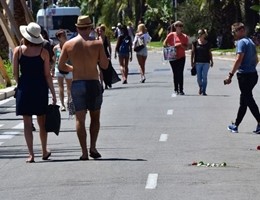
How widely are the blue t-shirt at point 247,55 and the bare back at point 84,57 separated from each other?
14.5ft

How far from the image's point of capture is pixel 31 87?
14.9 m

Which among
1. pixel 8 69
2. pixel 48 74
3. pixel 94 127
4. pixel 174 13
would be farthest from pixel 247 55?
pixel 174 13

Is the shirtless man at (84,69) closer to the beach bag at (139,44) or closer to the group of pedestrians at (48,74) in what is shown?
the group of pedestrians at (48,74)

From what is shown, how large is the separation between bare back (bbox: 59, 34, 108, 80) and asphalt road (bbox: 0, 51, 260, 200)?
47.0 inches

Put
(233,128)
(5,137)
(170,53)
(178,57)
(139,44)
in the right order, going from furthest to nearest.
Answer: (139,44)
(178,57)
(170,53)
(233,128)
(5,137)

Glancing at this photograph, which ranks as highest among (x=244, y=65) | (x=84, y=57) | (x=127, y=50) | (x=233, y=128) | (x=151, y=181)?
(x=84, y=57)

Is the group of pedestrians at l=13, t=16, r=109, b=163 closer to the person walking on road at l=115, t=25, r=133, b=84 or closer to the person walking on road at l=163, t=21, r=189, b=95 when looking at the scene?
the person walking on road at l=163, t=21, r=189, b=95

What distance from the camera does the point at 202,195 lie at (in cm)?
1141

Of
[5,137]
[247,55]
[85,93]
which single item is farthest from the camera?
[5,137]

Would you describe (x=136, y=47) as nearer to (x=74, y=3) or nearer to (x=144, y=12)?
(x=144, y=12)

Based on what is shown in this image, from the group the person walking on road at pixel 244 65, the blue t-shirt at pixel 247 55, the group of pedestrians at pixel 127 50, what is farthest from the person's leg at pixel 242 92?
the group of pedestrians at pixel 127 50

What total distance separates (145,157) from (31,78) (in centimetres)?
193

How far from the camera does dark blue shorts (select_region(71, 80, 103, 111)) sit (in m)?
14.8

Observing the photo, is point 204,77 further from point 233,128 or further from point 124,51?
point 233,128
